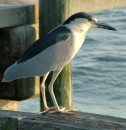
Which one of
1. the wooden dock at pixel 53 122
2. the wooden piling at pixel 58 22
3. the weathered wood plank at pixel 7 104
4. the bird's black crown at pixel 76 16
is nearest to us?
the wooden dock at pixel 53 122

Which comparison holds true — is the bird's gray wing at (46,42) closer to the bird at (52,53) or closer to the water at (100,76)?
the bird at (52,53)

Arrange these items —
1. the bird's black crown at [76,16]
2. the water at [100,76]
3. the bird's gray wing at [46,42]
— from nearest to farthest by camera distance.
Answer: the bird's gray wing at [46,42] < the bird's black crown at [76,16] < the water at [100,76]

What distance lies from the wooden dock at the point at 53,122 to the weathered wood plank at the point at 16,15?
1.56 m

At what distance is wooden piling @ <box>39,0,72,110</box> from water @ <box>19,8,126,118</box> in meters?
3.22

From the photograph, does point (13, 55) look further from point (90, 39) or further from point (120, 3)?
point (90, 39)

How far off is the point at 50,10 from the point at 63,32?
0.74 meters

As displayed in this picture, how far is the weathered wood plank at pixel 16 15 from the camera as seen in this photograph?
21.1ft

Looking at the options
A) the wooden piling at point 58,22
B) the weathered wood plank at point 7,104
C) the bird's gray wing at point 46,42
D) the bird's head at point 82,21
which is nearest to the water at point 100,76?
the weathered wood plank at point 7,104

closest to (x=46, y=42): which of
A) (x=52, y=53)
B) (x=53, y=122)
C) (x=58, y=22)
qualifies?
(x=52, y=53)

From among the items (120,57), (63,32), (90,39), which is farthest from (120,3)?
(90,39)

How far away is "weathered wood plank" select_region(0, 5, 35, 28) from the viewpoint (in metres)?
6.44

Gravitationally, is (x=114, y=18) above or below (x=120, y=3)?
below

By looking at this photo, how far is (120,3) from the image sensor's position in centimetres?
807

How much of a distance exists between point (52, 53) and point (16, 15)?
1.07m
